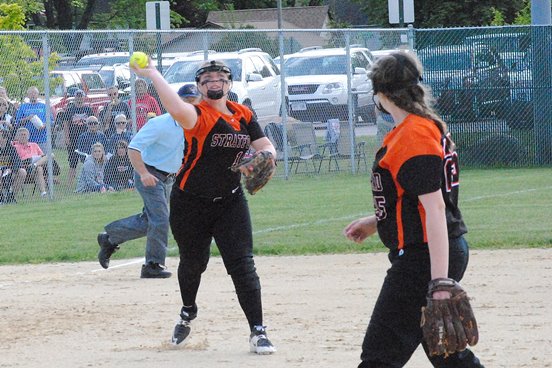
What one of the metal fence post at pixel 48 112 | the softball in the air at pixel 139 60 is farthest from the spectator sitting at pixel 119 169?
the softball in the air at pixel 139 60

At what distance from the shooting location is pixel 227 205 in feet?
23.1

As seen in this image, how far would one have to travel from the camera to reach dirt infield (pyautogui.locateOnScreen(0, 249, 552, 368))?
6.91 meters

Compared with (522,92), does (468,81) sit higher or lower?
higher

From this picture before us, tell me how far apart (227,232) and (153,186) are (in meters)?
2.99

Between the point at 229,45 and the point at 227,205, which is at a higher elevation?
the point at 229,45

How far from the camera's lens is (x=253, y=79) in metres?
21.2

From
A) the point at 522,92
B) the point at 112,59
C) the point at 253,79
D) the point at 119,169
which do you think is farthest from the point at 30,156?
the point at 522,92

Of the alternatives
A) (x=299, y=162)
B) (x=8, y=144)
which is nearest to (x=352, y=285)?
(x=8, y=144)

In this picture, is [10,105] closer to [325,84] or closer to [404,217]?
[325,84]

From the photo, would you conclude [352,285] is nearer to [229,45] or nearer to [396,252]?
[396,252]

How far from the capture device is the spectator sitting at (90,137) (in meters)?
18.0

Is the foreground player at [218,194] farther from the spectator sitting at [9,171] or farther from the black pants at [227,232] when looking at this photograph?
the spectator sitting at [9,171]

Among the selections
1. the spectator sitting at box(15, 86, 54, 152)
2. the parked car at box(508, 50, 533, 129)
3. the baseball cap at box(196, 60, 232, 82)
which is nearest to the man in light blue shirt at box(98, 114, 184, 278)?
the baseball cap at box(196, 60, 232, 82)

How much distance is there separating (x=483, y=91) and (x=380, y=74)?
683 inches
